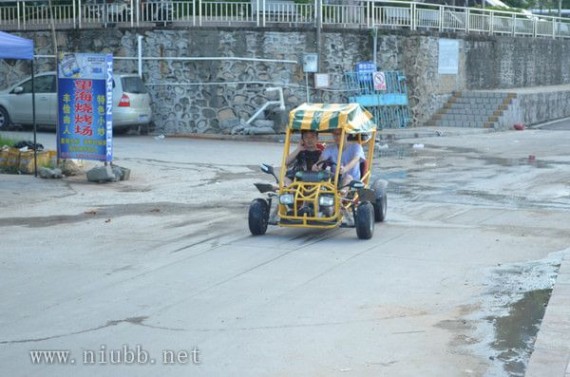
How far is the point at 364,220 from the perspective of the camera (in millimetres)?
12219

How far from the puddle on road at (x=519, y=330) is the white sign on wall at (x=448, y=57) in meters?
22.2

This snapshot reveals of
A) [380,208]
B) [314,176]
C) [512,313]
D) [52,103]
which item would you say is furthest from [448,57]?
[512,313]

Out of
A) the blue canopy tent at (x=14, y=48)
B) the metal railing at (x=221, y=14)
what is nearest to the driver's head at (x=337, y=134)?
the blue canopy tent at (x=14, y=48)

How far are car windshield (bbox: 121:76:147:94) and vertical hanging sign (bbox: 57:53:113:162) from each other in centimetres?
798

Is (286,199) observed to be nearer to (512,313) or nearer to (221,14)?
(512,313)

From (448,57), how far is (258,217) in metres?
20.3

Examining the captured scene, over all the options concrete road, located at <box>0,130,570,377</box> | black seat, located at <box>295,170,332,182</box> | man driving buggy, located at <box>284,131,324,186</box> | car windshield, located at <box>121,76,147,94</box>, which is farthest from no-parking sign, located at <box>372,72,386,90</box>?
black seat, located at <box>295,170,332,182</box>

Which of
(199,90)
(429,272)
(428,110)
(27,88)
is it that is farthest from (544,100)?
(429,272)

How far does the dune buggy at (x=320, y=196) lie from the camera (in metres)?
12.2

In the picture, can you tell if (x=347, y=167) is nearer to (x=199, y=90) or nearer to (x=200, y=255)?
(x=200, y=255)

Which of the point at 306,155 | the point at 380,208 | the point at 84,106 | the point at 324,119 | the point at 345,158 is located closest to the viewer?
the point at 324,119

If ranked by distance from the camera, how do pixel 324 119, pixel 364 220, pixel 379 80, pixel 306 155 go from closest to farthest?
pixel 364 220, pixel 324 119, pixel 306 155, pixel 379 80

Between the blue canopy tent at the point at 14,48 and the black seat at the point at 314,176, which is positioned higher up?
the blue canopy tent at the point at 14,48

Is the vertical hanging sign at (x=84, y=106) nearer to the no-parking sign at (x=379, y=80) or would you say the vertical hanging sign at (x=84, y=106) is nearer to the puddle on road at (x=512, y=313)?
the puddle on road at (x=512, y=313)
